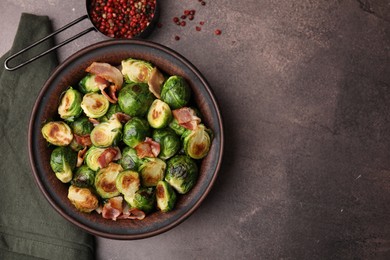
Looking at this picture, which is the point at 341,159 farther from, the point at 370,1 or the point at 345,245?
the point at 370,1

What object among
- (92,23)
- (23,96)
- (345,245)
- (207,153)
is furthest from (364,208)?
(23,96)

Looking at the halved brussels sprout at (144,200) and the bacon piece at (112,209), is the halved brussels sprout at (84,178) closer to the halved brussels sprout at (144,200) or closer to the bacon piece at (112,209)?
the bacon piece at (112,209)

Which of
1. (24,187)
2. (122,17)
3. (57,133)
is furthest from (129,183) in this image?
(122,17)

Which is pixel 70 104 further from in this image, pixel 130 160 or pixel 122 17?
pixel 122 17

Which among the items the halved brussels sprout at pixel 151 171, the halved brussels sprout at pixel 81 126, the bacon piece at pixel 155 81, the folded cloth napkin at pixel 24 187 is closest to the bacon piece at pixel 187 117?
the bacon piece at pixel 155 81

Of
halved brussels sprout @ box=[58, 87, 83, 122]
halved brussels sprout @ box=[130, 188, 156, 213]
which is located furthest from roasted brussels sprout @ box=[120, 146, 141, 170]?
halved brussels sprout @ box=[58, 87, 83, 122]
